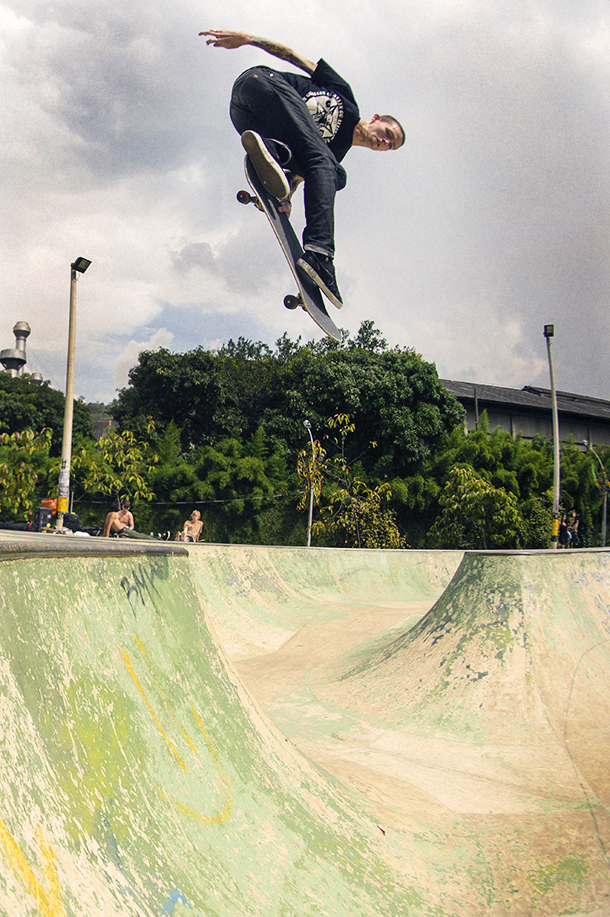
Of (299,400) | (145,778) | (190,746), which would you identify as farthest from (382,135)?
(299,400)

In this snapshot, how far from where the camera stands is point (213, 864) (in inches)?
56.5

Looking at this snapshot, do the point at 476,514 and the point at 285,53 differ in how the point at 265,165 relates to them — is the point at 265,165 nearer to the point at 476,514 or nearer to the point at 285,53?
the point at 285,53

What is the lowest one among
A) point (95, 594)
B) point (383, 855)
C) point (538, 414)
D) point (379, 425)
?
point (383, 855)

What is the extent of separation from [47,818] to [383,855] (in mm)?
1355

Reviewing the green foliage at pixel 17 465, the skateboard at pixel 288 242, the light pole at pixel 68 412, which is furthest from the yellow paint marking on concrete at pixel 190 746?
the light pole at pixel 68 412

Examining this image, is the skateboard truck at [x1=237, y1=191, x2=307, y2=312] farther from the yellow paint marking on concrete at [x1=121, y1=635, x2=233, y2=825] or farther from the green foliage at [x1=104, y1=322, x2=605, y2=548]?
the green foliage at [x1=104, y1=322, x2=605, y2=548]

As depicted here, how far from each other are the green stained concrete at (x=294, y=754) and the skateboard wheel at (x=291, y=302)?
4725 mm

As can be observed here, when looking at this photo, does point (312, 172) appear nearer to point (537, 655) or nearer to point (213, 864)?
point (537, 655)

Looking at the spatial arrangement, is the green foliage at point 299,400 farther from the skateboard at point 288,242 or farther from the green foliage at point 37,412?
the skateboard at point 288,242

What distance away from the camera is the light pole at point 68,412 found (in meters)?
10.2

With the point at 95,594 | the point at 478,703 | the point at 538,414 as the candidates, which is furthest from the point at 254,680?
the point at 538,414

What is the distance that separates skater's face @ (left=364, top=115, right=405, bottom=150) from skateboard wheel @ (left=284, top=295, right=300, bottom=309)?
3.57 m

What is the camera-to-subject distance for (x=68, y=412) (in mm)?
10688

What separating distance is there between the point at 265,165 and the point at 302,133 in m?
0.77
